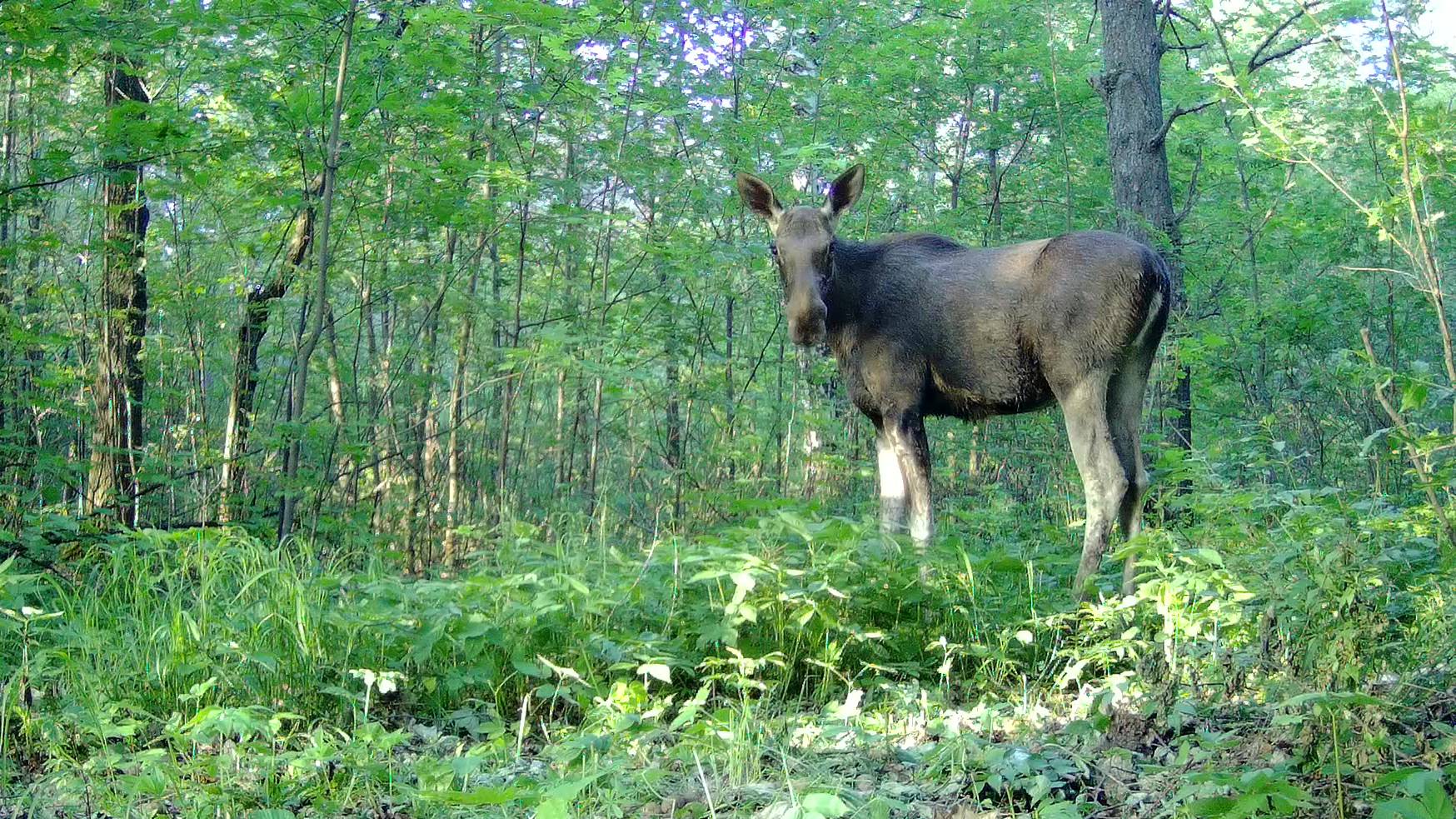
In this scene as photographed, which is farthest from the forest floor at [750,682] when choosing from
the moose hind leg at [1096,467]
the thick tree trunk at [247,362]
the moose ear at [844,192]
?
the moose ear at [844,192]

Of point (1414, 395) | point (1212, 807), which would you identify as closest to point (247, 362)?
point (1414, 395)

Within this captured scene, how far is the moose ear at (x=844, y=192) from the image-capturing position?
7277 millimetres

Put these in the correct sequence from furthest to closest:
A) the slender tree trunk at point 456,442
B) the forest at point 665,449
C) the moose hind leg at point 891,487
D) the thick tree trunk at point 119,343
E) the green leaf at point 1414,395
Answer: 1. the slender tree trunk at point 456,442
2. the thick tree trunk at point 119,343
3. the moose hind leg at point 891,487
4. the green leaf at point 1414,395
5. the forest at point 665,449

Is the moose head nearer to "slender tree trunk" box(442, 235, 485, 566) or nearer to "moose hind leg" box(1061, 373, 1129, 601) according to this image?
"moose hind leg" box(1061, 373, 1129, 601)

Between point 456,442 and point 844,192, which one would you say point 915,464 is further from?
point 456,442

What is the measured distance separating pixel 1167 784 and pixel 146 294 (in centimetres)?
868

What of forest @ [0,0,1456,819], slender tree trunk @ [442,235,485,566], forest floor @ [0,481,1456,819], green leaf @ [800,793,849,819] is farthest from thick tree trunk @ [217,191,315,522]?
green leaf @ [800,793,849,819]

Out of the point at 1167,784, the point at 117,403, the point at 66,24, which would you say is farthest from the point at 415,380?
the point at 1167,784

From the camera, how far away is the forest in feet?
12.4

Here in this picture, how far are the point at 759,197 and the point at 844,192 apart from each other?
0.56 metres

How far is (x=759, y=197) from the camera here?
7.47 m

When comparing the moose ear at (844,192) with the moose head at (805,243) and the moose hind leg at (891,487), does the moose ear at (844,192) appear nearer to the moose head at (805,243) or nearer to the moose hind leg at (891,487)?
the moose head at (805,243)

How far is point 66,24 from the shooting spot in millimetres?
6805

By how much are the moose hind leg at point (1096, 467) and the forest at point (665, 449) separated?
9 cm
